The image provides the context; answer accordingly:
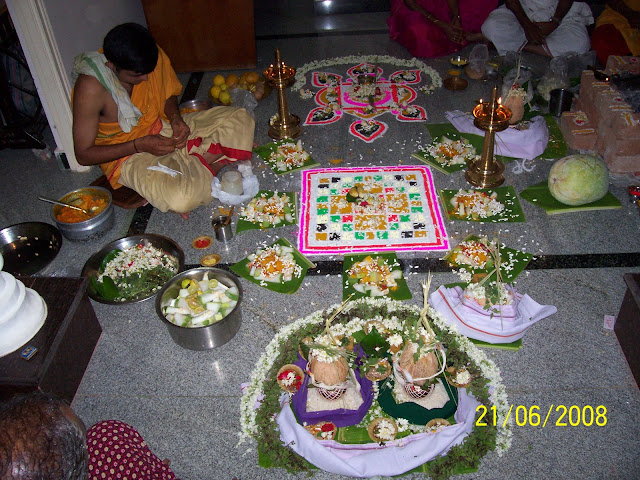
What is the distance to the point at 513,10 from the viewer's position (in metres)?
5.70

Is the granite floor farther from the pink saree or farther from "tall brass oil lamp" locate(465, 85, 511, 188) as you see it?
the pink saree

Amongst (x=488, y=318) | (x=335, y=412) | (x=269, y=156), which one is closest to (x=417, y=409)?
(x=335, y=412)

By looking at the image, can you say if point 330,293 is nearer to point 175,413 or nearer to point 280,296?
point 280,296

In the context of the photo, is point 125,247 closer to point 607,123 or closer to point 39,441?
point 39,441

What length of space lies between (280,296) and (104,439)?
57.2 inches

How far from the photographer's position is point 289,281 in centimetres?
337

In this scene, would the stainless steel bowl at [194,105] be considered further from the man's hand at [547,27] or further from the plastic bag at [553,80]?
the man's hand at [547,27]

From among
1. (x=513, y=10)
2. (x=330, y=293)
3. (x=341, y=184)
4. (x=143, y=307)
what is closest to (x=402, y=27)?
(x=513, y=10)

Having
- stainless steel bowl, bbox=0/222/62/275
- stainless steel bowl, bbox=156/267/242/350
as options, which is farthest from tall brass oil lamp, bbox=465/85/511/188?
stainless steel bowl, bbox=0/222/62/275

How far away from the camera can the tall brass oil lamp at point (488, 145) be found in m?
3.82

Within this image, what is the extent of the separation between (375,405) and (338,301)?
79cm

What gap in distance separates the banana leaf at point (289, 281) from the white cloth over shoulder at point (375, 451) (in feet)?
3.40

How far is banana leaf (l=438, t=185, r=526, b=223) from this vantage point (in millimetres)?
3762
